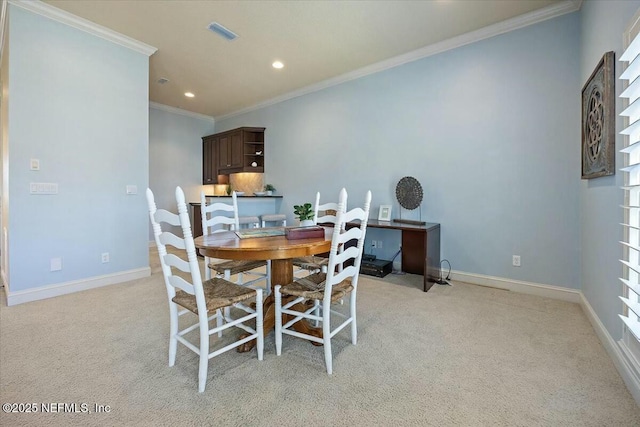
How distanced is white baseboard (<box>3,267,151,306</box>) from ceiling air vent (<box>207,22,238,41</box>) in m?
2.98

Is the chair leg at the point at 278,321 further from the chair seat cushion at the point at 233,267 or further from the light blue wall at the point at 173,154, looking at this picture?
the light blue wall at the point at 173,154

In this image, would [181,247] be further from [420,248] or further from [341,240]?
[420,248]

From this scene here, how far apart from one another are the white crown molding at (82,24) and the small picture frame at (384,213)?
356 centimetres

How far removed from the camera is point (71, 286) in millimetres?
2980

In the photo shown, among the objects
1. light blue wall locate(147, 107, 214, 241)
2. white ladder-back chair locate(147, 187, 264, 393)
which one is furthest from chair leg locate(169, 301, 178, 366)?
light blue wall locate(147, 107, 214, 241)

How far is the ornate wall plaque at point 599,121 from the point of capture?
1.83 meters

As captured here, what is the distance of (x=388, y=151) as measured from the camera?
392 cm

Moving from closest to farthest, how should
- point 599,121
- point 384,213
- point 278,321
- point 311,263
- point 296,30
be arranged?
point 278,321
point 599,121
point 311,263
point 296,30
point 384,213

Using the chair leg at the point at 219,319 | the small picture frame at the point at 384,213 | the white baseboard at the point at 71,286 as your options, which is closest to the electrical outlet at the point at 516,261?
the small picture frame at the point at 384,213

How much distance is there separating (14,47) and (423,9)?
12.9 feet

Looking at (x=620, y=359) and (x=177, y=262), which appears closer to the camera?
(x=177, y=262)

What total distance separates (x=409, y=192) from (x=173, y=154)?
16.5 feet

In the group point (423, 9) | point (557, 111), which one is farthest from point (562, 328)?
point (423, 9)

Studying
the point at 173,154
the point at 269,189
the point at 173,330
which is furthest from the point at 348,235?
the point at 173,154
